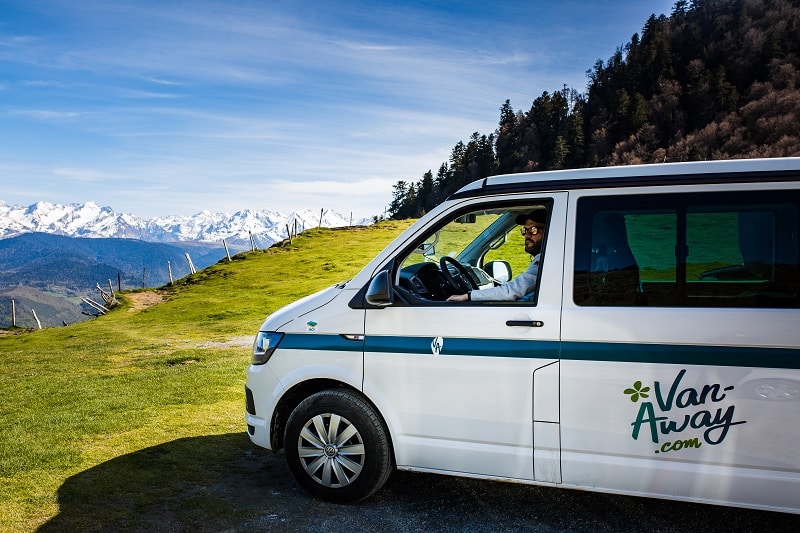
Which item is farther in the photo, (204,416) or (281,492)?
(204,416)

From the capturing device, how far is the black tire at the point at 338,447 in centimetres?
440

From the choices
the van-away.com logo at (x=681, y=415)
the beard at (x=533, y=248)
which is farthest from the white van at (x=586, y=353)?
the beard at (x=533, y=248)

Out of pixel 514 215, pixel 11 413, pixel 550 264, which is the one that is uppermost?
pixel 514 215

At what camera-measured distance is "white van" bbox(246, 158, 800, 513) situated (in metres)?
3.53

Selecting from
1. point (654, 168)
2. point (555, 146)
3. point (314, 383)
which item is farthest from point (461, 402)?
point (555, 146)

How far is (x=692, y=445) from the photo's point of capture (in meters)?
3.64

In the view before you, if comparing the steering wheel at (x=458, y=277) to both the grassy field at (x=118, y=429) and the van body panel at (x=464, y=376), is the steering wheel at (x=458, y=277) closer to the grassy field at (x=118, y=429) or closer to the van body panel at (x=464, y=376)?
the van body panel at (x=464, y=376)

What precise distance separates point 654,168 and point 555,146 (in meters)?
99.0

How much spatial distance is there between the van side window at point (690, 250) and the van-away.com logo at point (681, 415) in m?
0.53

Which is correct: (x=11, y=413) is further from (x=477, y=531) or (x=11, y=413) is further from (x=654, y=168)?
(x=654, y=168)

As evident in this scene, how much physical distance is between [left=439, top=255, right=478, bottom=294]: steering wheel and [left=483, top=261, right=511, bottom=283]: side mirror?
26 cm

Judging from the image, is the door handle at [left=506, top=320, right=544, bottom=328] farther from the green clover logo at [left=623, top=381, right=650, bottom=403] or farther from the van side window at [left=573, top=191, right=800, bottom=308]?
the green clover logo at [left=623, top=381, right=650, bottom=403]

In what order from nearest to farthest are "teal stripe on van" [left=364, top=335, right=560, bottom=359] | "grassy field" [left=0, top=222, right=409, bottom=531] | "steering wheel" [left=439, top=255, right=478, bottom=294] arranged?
"teal stripe on van" [left=364, top=335, right=560, bottom=359] < "grassy field" [left=0, top=222, right=409, bottom=531] < "steering wheel" [left=439, top=255, right=478, bottom=294]

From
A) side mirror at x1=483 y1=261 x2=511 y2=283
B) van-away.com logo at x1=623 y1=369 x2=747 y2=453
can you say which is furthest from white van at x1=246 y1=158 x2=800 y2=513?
side mirror at x1=483 y1=261 x2=511 y2=283
